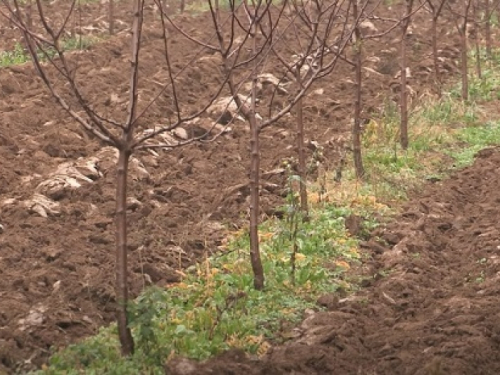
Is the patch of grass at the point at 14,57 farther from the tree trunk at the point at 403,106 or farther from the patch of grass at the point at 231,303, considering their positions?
the patch of grass at the point at 231,303

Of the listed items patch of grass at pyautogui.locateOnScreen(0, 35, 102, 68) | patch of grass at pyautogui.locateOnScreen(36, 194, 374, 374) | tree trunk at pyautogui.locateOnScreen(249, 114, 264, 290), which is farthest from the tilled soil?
patch of grass at pyautogui.locateOnScreen(0, 35, 102, 68)

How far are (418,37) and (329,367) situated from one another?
11822mm

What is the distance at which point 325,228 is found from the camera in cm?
745

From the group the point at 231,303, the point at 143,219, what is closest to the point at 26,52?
the point at 143,219

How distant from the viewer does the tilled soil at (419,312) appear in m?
4.94

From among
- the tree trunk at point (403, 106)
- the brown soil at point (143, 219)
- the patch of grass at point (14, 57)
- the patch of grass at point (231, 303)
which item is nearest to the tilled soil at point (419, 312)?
the brown soil at point (143, 219)

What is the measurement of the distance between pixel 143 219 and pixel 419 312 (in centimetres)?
278

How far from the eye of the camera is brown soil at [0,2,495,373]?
5355mm

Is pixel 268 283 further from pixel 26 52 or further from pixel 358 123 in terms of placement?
pixel 26 52

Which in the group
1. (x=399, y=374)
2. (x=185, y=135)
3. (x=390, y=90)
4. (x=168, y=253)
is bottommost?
(x=399, y=374)

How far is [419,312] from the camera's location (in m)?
5.90

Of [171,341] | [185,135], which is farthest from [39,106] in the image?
[171,341]

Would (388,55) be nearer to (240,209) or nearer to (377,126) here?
(377,126)

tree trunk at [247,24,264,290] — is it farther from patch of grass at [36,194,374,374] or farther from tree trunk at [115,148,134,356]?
tree trunk at [115,148,134,356]
